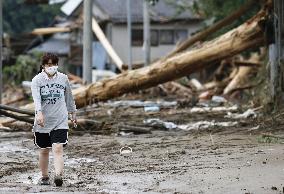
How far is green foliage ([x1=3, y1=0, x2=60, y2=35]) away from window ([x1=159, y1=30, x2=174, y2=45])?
17276 mm

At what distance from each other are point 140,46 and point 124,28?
213 centimetres

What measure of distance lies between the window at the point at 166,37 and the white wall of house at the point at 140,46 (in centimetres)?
28

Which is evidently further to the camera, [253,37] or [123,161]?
[253,37]

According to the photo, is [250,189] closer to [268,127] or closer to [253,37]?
[268,127]

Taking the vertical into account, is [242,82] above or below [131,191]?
below

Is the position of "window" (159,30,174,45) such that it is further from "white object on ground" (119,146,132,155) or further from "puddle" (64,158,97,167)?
"puddle" (64,158,97,167)

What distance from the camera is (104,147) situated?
41.4 ft

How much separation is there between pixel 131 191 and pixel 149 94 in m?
25.4

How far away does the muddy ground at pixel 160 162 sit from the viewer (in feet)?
25.2

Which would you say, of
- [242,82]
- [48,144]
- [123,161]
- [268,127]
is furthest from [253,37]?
[242,82]

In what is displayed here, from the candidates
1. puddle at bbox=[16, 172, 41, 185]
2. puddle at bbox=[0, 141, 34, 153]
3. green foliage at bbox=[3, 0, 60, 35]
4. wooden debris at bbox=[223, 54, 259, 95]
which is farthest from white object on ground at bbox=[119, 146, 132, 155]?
green foliage at bbox=[3, 0, 60, 35]

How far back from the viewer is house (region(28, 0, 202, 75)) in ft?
168

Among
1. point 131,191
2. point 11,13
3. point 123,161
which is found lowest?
point 11,13

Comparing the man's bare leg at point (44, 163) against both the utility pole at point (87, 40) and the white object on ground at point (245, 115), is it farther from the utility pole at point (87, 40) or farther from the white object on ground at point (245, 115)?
the utility pole at point (87, 40)
